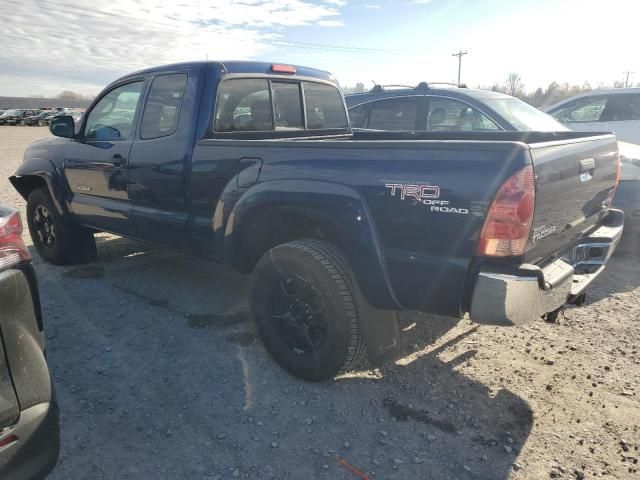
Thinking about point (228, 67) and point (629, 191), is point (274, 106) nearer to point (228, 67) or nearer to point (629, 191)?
point (228, 67)

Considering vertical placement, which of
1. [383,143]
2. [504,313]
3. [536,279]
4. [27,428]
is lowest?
[27,428]

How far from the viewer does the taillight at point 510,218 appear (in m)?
2.13

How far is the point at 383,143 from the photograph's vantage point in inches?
98.1

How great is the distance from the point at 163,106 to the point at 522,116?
13.9 feet

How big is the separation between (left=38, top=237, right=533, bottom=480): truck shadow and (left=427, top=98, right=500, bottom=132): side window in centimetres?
290

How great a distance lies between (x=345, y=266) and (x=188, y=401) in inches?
47.9


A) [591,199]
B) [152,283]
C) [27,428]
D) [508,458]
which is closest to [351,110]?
[152,283]

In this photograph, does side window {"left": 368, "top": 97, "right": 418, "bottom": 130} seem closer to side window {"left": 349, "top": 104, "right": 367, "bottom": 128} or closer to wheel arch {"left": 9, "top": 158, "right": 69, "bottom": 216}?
side window {"left": 349, "top": 104, "right": 367, "bottom": 128}

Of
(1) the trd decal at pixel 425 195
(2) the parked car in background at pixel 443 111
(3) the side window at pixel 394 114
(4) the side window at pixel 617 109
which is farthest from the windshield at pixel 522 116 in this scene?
(1) the trd decal at pixel 425 195

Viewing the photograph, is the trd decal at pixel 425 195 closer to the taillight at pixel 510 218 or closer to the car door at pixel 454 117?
the taillight at pixel 510 218

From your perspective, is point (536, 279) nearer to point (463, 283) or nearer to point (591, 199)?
point (463, 283)

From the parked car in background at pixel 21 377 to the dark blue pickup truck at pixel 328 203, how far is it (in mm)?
1388

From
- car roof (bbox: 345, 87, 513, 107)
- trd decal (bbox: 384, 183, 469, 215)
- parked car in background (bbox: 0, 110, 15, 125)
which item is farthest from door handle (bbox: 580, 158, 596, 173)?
parked car in background (bbox: 0, 110, 15, 125)

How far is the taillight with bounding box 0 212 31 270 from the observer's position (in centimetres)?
179
